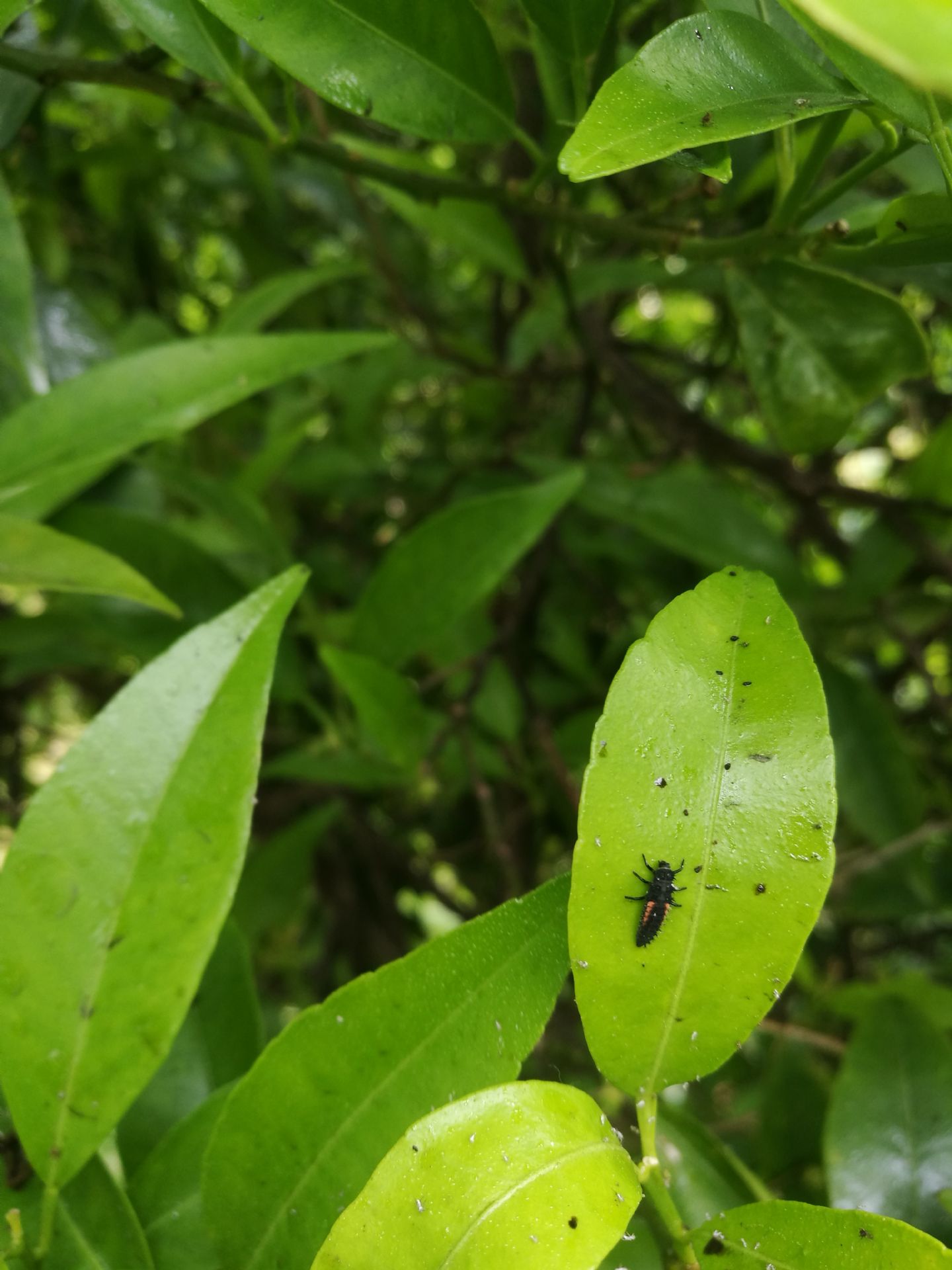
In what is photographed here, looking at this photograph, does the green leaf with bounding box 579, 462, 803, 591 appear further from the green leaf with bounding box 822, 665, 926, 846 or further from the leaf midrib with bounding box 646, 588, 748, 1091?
the leaf midrib with bounding box 646, 588, 748, 1091

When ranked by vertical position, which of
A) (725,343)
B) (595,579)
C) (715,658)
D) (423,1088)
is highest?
(715,658)

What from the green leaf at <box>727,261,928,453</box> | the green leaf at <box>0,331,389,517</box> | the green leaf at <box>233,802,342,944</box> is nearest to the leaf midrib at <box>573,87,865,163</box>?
the green leaf at <box>727,261,928,453</box>

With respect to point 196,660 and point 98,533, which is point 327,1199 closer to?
point 196,660

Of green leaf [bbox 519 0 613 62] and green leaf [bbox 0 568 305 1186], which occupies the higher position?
green leaf [bbox 519 0 613 62]

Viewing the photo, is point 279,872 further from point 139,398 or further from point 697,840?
point 697,840

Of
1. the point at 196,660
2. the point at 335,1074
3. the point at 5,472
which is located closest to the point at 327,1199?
the point at 335,1074
